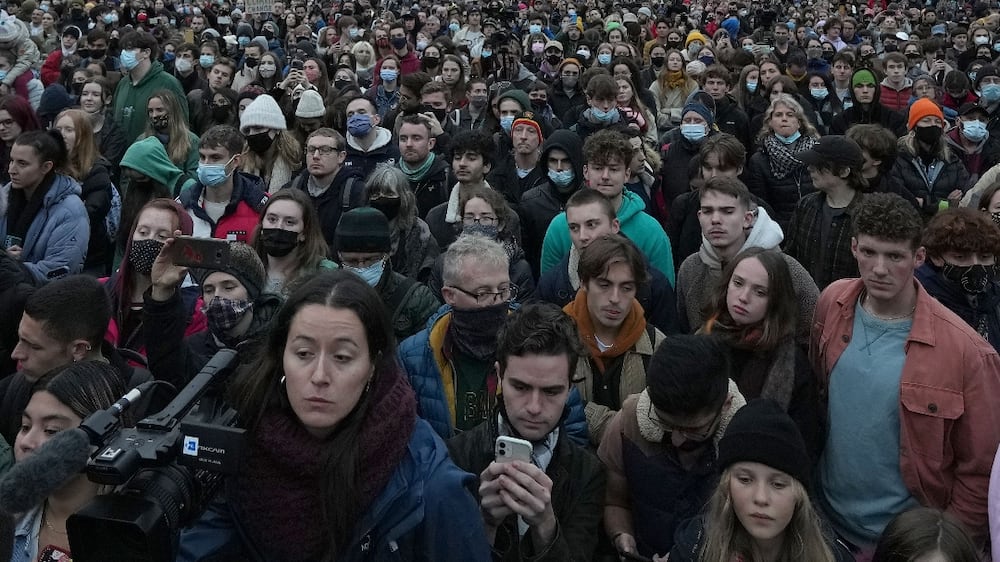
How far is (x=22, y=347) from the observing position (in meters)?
3.16

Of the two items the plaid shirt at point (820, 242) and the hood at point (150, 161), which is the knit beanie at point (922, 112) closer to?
the plaid shirt at point (820, 242)

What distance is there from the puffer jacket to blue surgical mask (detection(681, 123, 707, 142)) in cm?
404

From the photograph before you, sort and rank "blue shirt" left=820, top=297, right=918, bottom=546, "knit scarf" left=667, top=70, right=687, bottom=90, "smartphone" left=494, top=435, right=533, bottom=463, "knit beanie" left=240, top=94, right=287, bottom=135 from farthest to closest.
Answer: "knit scarf" left=667, top=70, right=687, bottom=90 → "knit beanie" left=240, top=94, right=287, bottom=135 → "blue shirt" left=820, top=297, right=918, bottom=546 → "smartphone" left=494, top=435, right=533, bottom=463

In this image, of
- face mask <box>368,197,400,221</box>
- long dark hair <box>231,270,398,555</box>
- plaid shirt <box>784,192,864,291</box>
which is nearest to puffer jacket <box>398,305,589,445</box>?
long dark hair <box>231,270,398,555</box>

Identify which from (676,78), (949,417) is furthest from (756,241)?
(676,78)

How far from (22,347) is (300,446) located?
182cm

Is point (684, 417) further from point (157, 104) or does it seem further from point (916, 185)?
point (157, 104)

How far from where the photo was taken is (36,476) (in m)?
1.58

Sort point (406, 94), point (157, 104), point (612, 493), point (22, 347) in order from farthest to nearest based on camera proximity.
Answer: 1. point (406, 94)
2. point (157, 104)
3. point (22, 347)
4. point (612, 493)

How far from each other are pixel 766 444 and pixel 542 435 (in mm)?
633

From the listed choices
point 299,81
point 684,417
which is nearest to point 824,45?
point 299,81

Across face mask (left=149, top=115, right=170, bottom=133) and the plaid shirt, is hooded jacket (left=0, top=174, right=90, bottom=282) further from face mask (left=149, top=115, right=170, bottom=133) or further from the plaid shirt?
the plaid shirt

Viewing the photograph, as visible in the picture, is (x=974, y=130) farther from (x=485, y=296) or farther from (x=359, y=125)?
(x=485, y=296)

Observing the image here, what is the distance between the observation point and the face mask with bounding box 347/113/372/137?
668 centimetres
